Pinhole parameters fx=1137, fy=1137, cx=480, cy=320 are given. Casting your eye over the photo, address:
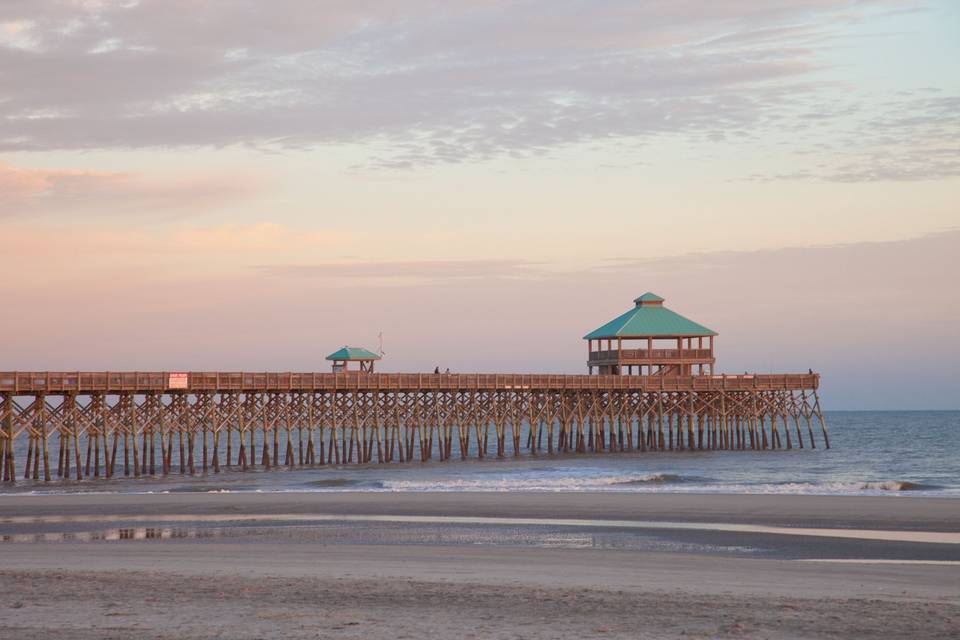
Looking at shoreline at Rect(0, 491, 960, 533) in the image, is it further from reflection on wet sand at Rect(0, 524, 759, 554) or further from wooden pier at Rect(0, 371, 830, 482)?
wooden pier at Rect(0, 371, 830, 482)

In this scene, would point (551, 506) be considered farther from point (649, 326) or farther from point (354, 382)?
point (649, 326)

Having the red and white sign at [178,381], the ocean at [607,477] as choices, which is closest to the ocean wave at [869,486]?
the ocean at [607,477]

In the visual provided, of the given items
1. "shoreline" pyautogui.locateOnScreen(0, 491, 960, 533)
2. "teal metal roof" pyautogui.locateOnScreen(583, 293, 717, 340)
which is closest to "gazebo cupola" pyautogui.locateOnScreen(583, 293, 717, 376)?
"teal metal roof" pyautogui.locateOnScreen(583, 293, 717, 340)

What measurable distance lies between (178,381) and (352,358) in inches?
584

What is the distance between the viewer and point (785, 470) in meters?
48.3

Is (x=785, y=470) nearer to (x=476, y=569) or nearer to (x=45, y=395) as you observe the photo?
(x=45, y=395)

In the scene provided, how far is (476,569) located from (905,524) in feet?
36.0

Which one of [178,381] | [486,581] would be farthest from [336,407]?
[486,581]

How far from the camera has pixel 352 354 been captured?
5819cm

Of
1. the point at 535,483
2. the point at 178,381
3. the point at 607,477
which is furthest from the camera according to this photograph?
the point at 178,381

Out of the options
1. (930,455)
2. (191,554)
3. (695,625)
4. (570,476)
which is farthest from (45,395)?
(930,455)

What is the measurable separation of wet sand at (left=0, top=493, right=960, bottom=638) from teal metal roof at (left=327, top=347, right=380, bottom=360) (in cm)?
3218

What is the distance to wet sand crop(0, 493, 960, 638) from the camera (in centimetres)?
1188

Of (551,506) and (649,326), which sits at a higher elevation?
→ (649,326)
